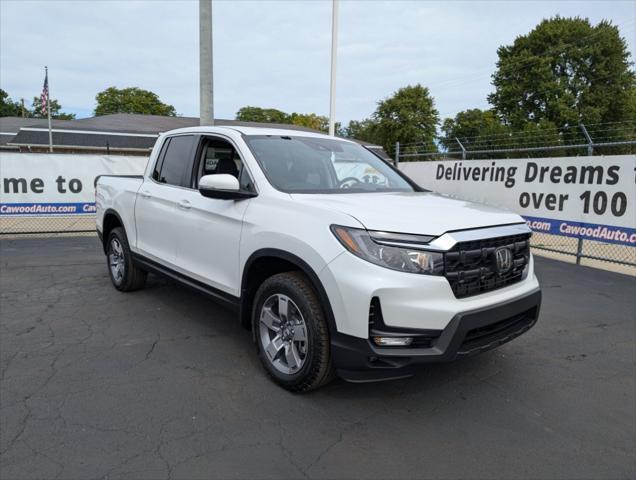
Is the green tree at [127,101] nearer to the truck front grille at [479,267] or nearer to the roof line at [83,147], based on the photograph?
the roof line at [83,147]

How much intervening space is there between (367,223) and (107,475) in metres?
1.91

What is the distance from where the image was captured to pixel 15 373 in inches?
135

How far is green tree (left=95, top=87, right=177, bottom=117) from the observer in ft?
235

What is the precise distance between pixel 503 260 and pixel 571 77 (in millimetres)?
48495

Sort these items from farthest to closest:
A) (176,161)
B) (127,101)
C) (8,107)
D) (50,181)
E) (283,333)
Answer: (8,107) → (127,101) → (50,181) → (176,161) → (283,333)

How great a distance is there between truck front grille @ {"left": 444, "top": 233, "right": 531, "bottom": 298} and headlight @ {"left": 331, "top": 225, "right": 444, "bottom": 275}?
3.8 inches

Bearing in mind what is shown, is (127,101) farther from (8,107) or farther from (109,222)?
(109,222)

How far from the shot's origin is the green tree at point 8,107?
257ft

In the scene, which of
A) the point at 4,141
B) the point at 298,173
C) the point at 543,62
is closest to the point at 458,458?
the point at 298,173

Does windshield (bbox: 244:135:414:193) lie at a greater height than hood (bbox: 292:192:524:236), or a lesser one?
greater

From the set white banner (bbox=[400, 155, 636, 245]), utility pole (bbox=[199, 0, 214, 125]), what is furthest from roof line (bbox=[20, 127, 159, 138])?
white banner (bbox=[400, 155, 636, 245])

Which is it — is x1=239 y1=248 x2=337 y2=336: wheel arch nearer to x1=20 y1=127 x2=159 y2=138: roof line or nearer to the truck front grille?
the truck front grille

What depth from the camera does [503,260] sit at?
301cm

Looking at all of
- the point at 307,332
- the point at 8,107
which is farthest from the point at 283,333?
the point at 8,107
